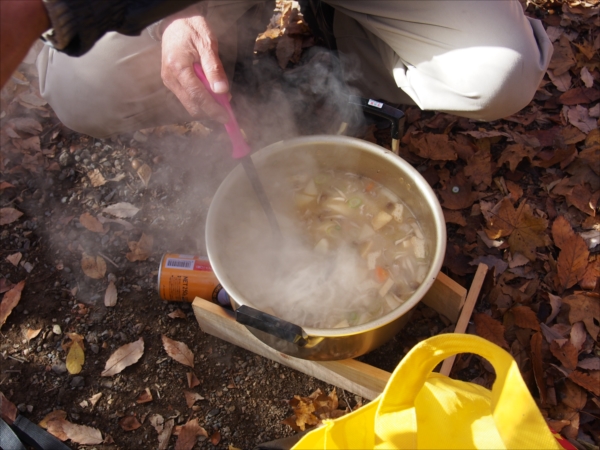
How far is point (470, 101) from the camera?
2047mm

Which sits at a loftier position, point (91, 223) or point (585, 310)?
point (91, 223)

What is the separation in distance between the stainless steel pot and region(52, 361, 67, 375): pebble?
975 millimetres

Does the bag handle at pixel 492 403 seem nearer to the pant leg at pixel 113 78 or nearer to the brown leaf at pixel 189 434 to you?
the brown leaf at pixel 189 434

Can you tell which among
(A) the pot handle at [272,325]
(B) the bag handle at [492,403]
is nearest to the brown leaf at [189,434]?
(A) the pot handle at [272,325]

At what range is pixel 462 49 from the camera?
6.54ft

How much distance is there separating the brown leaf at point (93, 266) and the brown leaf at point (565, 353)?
7.25ft

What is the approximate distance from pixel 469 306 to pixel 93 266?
1.88 metres

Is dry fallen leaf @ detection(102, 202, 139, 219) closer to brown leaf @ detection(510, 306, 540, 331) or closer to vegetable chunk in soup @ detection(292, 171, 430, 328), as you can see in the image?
vegetable chunk in soup @ detection(292, 171, 430, 328)

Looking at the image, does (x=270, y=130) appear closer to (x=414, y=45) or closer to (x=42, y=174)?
(x=414, y=45)

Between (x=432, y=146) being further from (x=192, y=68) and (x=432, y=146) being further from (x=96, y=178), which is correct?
(x=96, y=178)

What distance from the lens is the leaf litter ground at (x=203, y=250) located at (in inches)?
81.5

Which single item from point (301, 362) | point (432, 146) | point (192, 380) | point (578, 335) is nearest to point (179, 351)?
point (192, 380)

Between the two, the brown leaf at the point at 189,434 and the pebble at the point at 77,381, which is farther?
the pebble at the point at 77,381

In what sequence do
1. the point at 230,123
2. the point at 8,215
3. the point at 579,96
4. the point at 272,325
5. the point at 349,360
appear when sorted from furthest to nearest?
1. the point at 579,96
2. the point at 8,215
3. the point at 349,360
4. the point at 230,123
5. the point at 272,325
